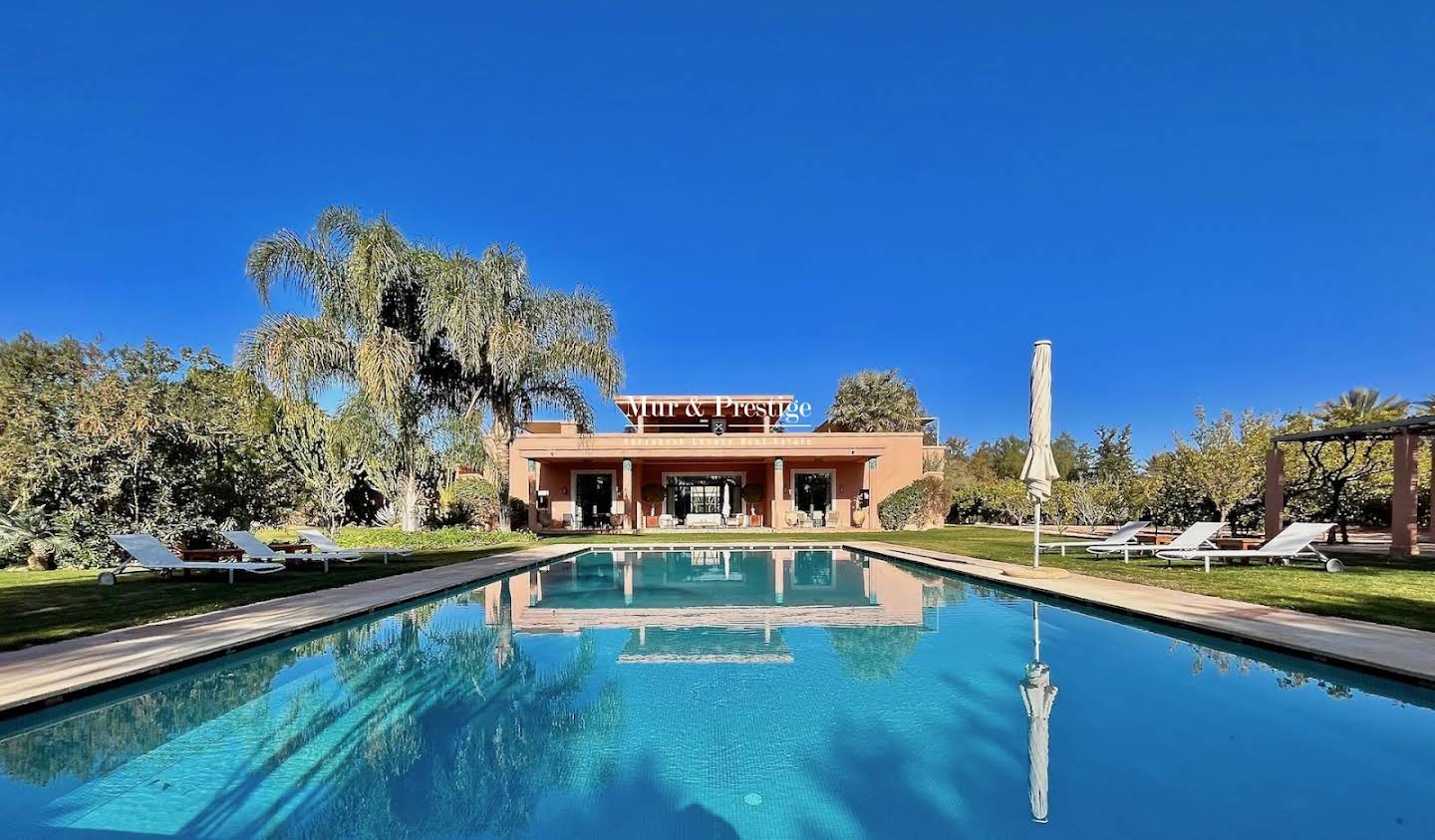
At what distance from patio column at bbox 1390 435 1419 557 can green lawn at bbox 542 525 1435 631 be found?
0.66 metres

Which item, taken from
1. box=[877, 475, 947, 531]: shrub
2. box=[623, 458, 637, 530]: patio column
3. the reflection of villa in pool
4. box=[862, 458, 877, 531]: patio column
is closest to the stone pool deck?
the reflection of villa in pool

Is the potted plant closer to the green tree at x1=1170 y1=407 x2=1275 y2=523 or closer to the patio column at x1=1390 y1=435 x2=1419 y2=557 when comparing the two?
the green tree at x1=1170 y1=407 x2=1275 y2=523

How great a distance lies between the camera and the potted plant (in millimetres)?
25250

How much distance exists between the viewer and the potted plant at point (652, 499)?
2525cm

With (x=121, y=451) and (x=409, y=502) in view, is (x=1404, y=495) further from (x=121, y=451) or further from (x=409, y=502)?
(x=121, y=451)

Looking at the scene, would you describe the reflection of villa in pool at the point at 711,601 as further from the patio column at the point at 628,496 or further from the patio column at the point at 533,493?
the patio column at the point at 533,493

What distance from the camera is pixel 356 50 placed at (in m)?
15.7

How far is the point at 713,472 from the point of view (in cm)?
2595

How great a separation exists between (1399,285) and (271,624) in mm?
35417

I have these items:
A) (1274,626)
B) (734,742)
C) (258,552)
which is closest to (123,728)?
(734,742)

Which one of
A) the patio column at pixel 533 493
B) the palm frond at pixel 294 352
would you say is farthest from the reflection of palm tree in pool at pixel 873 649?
the patio column at pixel 533 493

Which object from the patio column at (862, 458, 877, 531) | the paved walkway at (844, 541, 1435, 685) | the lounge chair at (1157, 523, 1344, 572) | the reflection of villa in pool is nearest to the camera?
the paved walkway at (844, 541, 1435, 685)

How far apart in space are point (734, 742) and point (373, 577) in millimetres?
8634

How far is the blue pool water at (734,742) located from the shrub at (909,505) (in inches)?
655
